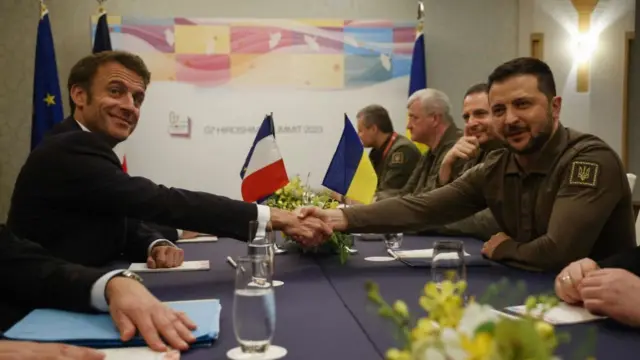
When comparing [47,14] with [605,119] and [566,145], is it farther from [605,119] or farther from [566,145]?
[605,119]

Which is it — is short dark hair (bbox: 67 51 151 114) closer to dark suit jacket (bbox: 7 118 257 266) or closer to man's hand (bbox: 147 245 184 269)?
dark suit jacket (bbox: 7 118 257 266)

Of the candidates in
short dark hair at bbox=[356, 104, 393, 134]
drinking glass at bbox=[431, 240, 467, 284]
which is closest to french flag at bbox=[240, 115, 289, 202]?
drinking glass at bbox=[431, 240, 467, 284]

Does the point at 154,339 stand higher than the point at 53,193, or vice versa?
the point at 53,193

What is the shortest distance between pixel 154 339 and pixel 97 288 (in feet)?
0.93

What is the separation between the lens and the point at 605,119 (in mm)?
6105

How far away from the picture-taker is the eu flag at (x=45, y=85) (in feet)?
18.2

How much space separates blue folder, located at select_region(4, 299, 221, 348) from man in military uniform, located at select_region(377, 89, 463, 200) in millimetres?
3215

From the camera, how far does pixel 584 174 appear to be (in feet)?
7.36

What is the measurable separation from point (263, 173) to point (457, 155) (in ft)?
4.44

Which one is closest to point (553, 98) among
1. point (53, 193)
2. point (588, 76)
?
point (53, 193)

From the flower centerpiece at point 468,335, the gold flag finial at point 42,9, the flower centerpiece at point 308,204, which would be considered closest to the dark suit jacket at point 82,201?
the flower centerpiece at point 308,204

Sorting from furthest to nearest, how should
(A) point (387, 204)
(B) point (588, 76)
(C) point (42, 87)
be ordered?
(B) point (588, 76) < (C) point (42, 87) < (A) point (387, 204)

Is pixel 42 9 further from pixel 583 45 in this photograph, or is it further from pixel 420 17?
pixel 583 45

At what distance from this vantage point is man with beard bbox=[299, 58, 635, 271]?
7.24ft
